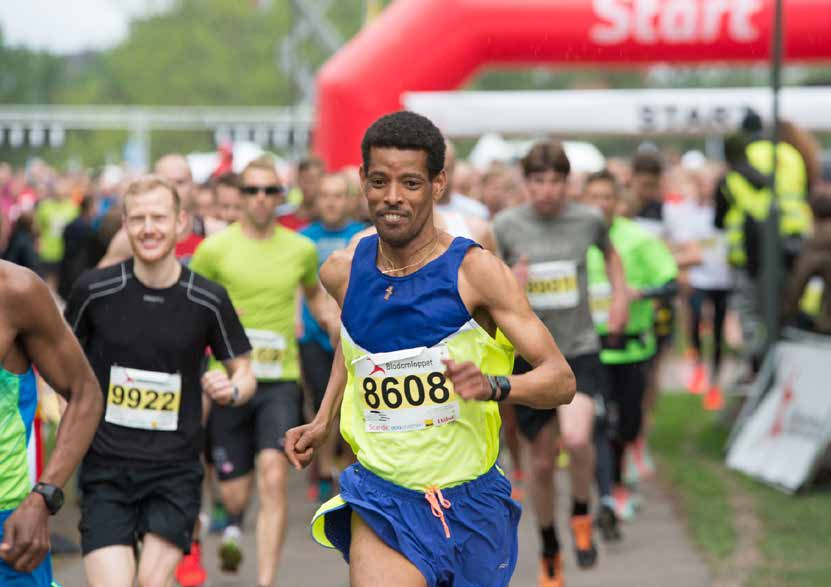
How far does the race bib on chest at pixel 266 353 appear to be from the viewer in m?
7.94

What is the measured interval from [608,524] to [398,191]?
537cm

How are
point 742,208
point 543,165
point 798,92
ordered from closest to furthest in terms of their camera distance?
point 543,165
point 742,208
point 798,92

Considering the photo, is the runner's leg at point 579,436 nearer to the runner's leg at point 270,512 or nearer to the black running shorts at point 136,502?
the runner's leg at point 270,512

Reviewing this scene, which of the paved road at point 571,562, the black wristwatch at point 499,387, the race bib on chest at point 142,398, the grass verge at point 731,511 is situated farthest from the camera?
the grass verge at point 731,511

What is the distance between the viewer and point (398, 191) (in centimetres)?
445

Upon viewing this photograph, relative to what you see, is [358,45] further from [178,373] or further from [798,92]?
[178,373]

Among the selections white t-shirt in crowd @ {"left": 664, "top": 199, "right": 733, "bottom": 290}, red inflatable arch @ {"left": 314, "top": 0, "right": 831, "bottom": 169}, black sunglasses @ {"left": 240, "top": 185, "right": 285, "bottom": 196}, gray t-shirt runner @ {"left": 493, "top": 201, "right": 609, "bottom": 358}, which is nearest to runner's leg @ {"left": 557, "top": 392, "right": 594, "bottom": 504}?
gray t-shirt runner @ {"left": 493, "top": 201, "right": 609, "bottom": 358}

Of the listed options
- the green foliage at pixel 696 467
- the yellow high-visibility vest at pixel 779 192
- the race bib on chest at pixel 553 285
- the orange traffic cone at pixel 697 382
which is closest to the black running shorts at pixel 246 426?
the race bib on chest at pixel 553 285

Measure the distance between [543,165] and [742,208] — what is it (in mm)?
5895

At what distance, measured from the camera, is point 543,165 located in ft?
25.6

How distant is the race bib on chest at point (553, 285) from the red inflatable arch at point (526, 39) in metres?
7.12

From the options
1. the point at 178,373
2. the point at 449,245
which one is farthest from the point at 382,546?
the point at 178,373

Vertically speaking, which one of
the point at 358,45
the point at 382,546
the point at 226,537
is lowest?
the point at 226,537

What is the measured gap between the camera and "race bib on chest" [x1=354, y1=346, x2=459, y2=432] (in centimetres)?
452
